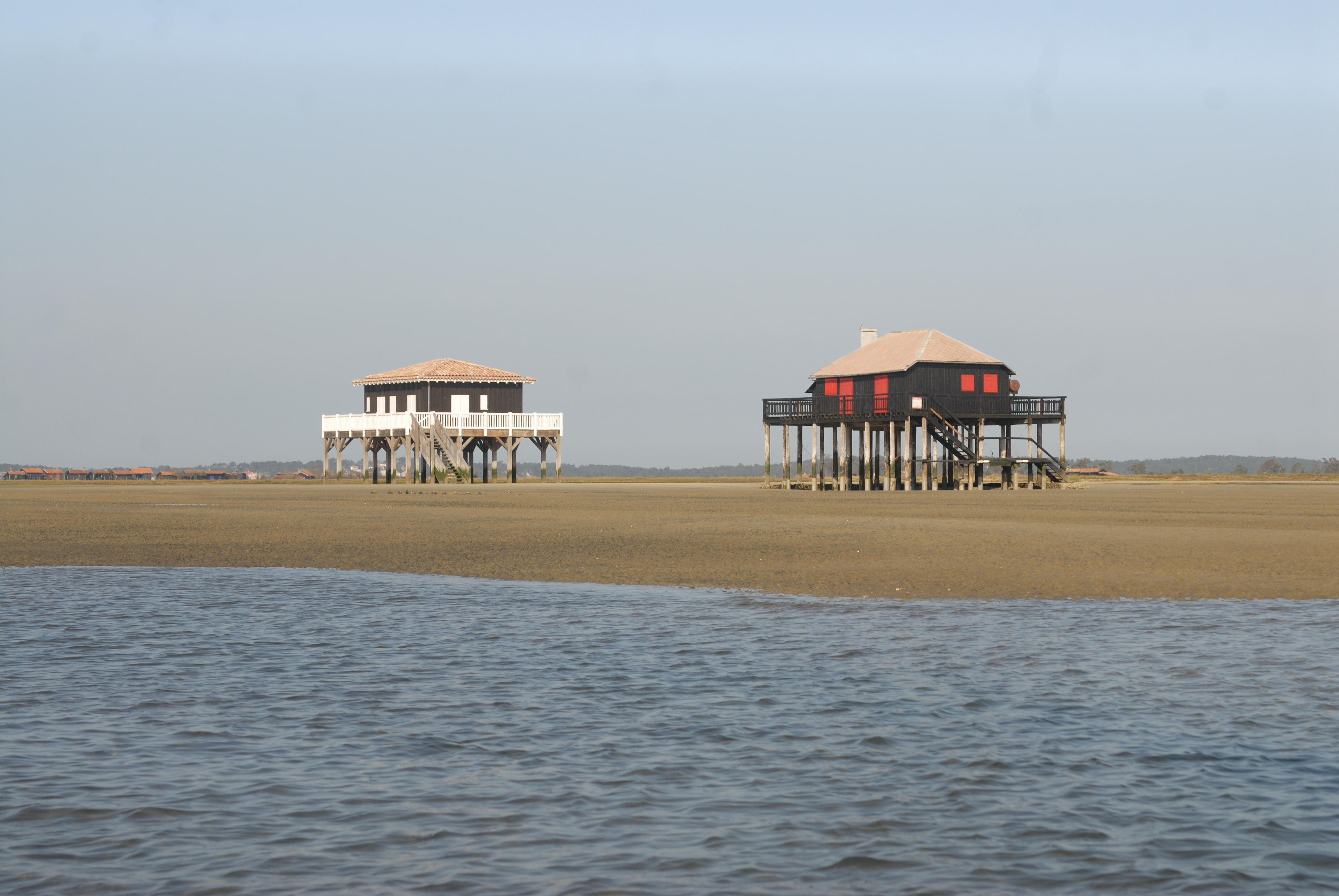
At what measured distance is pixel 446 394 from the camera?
6919cm

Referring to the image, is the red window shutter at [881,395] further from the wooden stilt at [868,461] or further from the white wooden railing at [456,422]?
the white wooden railing at [456,422]

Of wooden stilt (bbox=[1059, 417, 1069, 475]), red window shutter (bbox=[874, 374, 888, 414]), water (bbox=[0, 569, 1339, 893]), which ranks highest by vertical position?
red window shutter (bbox=[874, 374, 888, 414])

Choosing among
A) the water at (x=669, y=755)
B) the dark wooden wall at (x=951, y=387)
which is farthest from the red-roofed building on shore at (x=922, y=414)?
the water at (x=669, y=755)

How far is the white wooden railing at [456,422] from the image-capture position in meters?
67.2

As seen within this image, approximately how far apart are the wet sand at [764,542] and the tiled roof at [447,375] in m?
28.1

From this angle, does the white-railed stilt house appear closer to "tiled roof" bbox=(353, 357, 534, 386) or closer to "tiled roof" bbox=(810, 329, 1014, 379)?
"tiled roof" bbox=(353, 357, 534, 386)

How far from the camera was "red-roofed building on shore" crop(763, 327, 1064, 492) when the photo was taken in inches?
2167

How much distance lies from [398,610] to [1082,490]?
141 feet

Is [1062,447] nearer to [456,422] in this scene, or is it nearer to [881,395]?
[881,395]

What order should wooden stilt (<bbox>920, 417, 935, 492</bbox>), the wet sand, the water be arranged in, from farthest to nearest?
wooden stilt (<bbox>920, 417, 935, 492</bbox>) → the wet sand → the water

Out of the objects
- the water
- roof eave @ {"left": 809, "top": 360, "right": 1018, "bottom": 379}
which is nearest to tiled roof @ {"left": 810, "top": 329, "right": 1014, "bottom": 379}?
roof eave @ {"left": 809, "top": 360, "right": 1018, "bottom": 379}

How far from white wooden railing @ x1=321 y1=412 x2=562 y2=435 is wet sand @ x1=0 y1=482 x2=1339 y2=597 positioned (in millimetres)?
25979

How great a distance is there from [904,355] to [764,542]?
118ft

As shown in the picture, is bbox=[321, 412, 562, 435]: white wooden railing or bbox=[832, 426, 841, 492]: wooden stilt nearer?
bbox=[832, 426, 841, 492]: wooden stilt
